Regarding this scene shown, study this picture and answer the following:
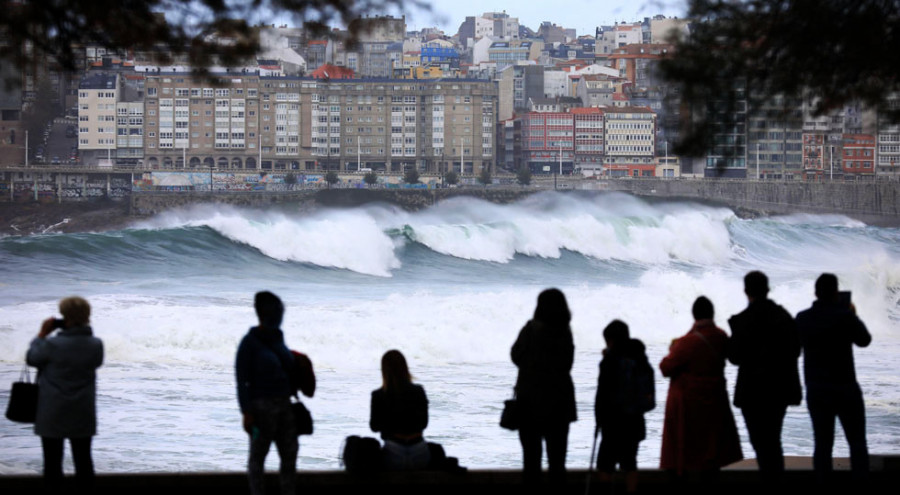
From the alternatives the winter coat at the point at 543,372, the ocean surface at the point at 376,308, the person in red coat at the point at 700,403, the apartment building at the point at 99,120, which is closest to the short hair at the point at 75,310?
the winter coat at the point at 543,372

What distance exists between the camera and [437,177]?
88750mm

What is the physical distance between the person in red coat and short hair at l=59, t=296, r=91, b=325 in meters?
2.38

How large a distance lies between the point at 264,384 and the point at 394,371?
64 centimetres

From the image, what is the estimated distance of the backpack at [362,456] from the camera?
5145 millimetres

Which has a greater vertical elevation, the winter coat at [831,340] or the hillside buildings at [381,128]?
the hillside buildings at [381,128]

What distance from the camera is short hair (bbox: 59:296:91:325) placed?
4621 millimetres

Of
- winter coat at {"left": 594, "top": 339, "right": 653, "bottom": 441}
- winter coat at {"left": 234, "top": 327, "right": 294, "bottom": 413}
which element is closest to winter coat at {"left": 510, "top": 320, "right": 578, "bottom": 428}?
winter coat at {"left": 594, "top": 339, "right": 653, "bottom": 441}

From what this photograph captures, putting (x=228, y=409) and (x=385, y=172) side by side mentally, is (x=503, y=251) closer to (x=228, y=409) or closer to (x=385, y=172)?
(x=228, y=409)

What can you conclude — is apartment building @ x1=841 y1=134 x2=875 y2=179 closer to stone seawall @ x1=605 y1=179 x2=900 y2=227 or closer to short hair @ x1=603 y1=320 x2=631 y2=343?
stone seawall @ x1=605 y1=179 x2=900 y2=227

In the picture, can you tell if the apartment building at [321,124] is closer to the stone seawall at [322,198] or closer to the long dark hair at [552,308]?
the stone seawall at [322,198]

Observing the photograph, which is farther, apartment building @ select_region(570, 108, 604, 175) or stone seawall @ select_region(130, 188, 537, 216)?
apartment building @ select_region(570, 108, 604, 175)

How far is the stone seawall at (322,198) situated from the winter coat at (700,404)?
7462cm

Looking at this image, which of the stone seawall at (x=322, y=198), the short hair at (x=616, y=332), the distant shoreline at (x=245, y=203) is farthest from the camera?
the stone seawall at (x=322, y=198)

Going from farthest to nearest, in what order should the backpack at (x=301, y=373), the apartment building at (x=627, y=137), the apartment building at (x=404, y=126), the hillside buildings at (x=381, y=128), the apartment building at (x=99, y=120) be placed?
1. the apartment building at (x=627, y=137)
2. the apartment building at (x=404, y=126)
3. the apartment building at (x=99, y=120)
4. the hillside buildings at (x=381, y=128)
5. the backpack at (x=301, y=373)
